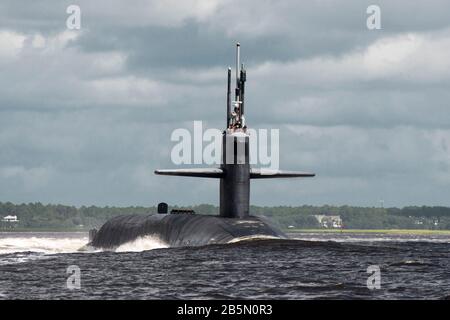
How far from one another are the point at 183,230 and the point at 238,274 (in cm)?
2065

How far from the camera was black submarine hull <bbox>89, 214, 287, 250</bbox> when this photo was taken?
53.2 meters

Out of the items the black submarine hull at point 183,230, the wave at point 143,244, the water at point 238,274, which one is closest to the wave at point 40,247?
the black submarine hull at point 183,230

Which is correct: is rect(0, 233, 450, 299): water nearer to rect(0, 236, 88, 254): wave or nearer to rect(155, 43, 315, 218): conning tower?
rect(155, 43, 315, 218): conning tower

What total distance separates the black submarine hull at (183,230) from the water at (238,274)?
66.1 inches

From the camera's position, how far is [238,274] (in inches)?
1501

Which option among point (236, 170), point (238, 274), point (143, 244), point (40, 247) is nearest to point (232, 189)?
point (236, 170)

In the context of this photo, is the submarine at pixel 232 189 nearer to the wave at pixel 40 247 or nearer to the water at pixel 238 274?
the water at pixel 238 274

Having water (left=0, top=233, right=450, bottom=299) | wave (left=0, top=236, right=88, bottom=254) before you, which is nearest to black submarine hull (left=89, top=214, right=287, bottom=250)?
water (left=0, top=233, right=450, bottom=299)

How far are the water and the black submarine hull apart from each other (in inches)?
66.1

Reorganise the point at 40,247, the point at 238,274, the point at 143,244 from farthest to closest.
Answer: the point at 40,247
the point at 143,244
the point at 238,274

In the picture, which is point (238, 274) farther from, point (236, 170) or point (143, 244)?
point (143, 244)
